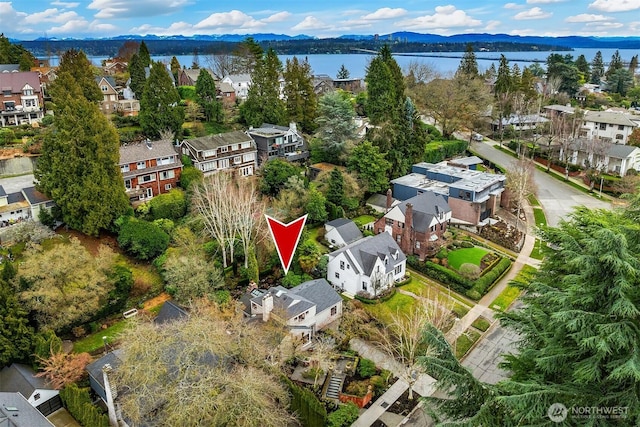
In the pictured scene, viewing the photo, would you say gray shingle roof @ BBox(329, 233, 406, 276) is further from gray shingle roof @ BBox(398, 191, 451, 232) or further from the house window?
the house window

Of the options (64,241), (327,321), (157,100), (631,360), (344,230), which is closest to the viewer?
(631,360)

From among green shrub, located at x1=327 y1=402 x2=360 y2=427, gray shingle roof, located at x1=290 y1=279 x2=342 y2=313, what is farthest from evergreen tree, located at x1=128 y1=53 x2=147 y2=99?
green shrub, located at x1=327 y1=402 x2=360 y2=427

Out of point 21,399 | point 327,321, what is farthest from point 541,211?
point 21,399

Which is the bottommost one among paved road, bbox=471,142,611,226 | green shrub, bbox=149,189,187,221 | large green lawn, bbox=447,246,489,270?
large green lawn, bbox=447,246,489,270

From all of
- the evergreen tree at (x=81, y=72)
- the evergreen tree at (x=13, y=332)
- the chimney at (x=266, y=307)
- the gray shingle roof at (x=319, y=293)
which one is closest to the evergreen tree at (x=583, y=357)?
the chimney at (x=266, y=307)

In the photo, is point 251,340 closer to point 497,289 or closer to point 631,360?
point 631,360

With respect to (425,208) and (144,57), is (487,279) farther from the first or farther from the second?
(144,57)
